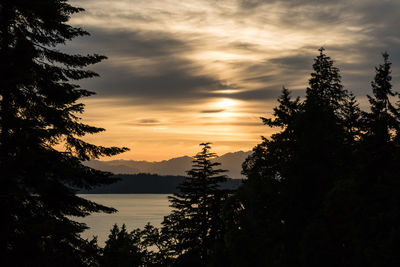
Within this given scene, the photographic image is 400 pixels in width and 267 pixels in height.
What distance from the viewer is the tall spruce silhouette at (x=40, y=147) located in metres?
11.6

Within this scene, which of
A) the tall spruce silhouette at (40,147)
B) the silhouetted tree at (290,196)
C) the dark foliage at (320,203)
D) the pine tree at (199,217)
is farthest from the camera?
the pine tree at (199,217)

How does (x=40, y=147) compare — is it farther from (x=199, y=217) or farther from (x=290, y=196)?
(x=199, y=217)

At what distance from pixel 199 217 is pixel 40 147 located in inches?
968

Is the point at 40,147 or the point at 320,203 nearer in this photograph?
the point at 40,147

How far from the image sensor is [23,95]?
13.5 meters

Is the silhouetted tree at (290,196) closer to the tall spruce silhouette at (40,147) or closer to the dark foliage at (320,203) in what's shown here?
the dark foliage at (320,203)

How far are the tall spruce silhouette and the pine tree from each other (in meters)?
21.5

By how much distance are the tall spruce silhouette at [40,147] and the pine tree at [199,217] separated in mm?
21490

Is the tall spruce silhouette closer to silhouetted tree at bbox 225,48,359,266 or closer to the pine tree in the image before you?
silhouetted tree at bbox 225,48,359,266

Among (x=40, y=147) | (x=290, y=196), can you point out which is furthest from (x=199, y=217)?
(x=40, y=147)

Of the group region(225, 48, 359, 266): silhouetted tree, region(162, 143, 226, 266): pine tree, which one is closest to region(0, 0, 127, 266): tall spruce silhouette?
region(225, 48, 359, 266): silhouetted tree

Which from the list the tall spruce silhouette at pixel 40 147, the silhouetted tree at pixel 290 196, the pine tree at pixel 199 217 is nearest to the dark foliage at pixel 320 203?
the silhouetted tree at pixel 290 196

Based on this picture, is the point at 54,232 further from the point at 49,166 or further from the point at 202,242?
the point at 202,242

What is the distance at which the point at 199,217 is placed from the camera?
36.3 m
